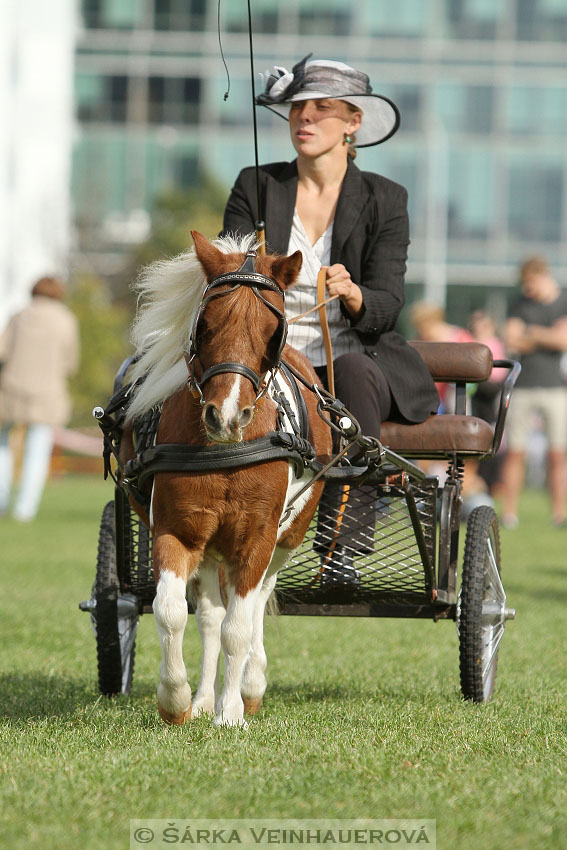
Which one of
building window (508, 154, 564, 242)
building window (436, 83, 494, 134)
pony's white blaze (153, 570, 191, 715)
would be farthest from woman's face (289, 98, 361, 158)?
building window (436, 83, 494, 134)

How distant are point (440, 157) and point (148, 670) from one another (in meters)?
42.8

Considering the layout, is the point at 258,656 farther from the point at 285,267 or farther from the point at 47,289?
the point at 47,289

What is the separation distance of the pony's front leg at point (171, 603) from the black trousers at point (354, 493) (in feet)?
3.25

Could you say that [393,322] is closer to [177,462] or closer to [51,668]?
[177,462]

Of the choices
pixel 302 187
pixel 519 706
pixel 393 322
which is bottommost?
pixel 519 706

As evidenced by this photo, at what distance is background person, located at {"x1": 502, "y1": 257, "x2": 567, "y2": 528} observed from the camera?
47.1ft

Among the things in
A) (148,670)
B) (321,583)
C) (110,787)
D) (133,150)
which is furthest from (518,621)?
(133,150)

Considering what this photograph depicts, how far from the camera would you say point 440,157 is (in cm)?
4781

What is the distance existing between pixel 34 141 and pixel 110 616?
48.5 metres

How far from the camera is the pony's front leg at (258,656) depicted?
204 inches

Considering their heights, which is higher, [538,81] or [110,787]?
[538,81]

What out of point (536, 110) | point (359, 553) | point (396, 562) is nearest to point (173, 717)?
point (359, 553)

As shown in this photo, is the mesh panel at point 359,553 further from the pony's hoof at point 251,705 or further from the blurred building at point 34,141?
the blurred building at point 34,141

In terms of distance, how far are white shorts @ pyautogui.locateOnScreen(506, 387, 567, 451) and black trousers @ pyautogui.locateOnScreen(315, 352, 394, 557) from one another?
30.1ft
